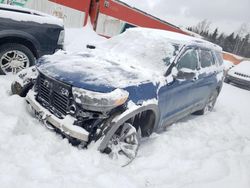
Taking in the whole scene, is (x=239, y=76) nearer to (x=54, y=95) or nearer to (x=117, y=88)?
(x=117, y=88)

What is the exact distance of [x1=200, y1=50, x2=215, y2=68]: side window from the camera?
5.85m

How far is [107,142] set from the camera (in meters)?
3.51

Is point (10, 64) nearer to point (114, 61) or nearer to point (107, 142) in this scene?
point (114, 61)

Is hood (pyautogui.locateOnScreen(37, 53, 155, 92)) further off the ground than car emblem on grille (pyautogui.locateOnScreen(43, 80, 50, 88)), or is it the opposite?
hood (pyautogui.locateOnScreen(37, 53, 155, 92))

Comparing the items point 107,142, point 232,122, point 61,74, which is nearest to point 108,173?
point 107,142

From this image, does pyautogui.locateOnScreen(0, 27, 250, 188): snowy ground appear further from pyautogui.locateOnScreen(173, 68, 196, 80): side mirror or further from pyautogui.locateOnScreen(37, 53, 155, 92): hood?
pyautogui.locateOnScreen(173, 68, 196, 80): side mirror

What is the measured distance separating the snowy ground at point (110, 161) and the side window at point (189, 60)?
1163mm

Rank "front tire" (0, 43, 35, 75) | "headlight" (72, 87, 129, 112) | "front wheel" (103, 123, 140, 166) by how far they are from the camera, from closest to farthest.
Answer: "headlight" (72, 87, 129, 112) → "front wheel" (103, 123, 140, 166) → "front tire" (0, 43, 35, 75)

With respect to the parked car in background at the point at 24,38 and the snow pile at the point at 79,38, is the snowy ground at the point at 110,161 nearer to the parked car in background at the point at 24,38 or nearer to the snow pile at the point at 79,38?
the parked car in background at the point at 24,38

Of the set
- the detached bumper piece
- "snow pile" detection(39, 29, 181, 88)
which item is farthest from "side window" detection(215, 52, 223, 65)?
the detached bumper piece

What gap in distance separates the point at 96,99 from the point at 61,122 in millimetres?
541

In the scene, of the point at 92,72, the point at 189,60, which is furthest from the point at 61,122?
the point at 189,60

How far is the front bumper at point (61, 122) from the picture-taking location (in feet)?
11.1

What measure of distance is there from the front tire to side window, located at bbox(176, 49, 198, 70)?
3.13m
